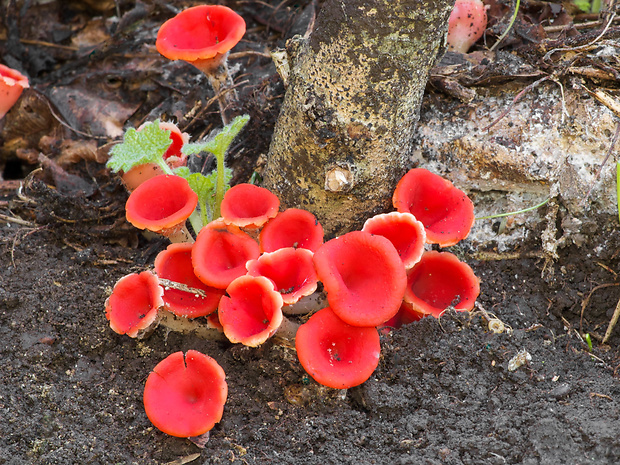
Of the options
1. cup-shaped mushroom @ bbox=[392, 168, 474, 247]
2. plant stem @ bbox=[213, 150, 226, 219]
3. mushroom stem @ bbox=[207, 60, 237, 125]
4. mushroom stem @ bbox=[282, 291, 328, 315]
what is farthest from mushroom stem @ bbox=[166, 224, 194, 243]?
cup-shaped mushroom @ bbox=[392, 168, 474, 247]

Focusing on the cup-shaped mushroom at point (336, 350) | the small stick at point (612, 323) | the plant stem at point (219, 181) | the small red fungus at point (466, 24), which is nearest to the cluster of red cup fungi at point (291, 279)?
the cup-shaped mushroom at point (336, 350)

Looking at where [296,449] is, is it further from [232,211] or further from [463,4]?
[463,4]

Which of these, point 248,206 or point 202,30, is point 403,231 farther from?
point 202,30

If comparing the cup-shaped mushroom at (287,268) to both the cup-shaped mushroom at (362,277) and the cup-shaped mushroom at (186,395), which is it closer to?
the cup-shaped mushroom at (362,277)

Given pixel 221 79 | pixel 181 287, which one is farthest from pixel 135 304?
pixel 221 79

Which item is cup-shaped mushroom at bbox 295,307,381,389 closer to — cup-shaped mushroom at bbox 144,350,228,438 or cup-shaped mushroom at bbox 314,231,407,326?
cup-shaped mushroom at bbox 314,231,407,326
